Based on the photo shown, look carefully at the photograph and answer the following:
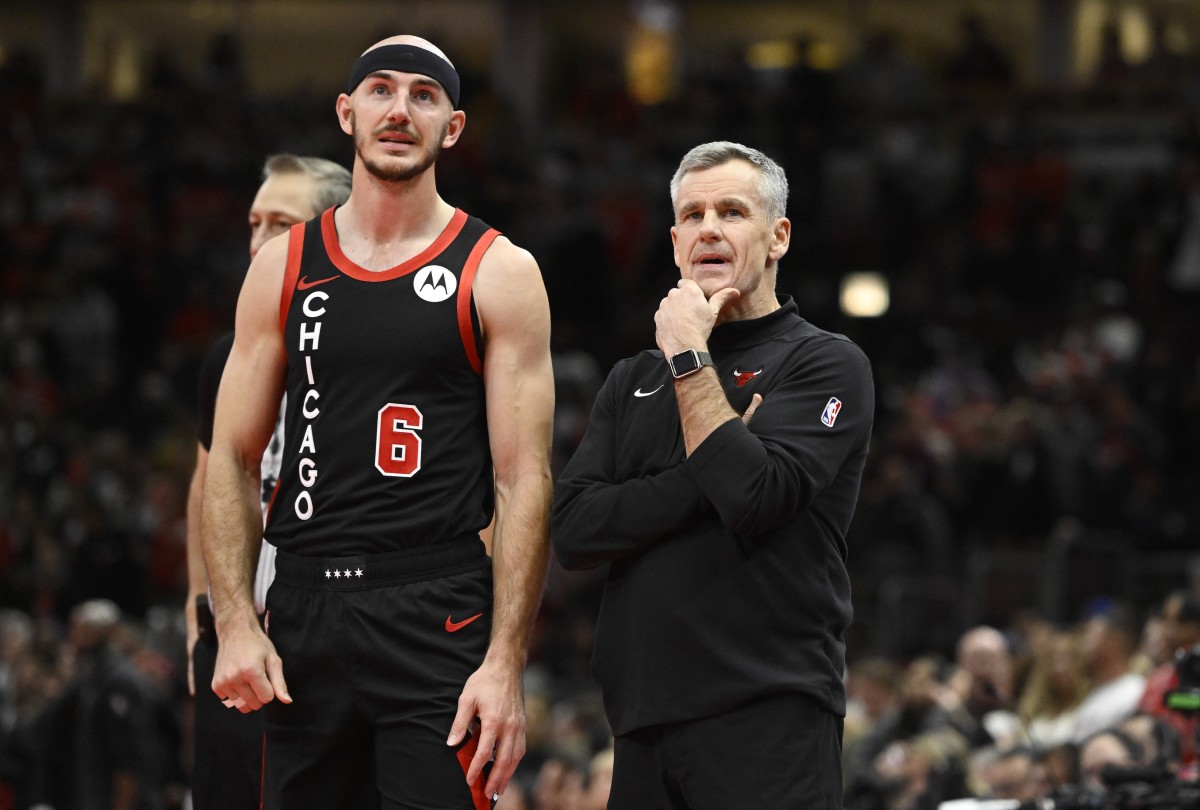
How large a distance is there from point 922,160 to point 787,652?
16041mm

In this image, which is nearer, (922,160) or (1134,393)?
(1134,393)

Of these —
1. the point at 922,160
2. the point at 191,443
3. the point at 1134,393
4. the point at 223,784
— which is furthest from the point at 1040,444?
the point at 223,784

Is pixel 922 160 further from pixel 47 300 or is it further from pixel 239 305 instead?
pixel 239 305

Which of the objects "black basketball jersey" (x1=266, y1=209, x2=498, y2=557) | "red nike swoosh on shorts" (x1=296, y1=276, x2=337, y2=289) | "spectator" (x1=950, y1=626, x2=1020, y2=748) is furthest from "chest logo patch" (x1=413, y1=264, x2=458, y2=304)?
"spectator" (x1=950, y1=626, x2=1020, y2=748)

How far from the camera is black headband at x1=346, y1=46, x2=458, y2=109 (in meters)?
4.22

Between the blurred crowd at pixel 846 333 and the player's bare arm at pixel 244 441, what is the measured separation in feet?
14.3

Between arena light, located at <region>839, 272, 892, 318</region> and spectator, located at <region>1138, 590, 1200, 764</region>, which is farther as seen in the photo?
arena light, located at <region>839, 272, 892, 318</region>

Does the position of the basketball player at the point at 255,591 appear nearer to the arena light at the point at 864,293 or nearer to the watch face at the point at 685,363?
the watch face at the point at 685,363

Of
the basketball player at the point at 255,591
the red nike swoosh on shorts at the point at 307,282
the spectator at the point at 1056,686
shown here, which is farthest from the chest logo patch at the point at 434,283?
the spectator at the point at 1056,686

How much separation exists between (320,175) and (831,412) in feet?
6.72

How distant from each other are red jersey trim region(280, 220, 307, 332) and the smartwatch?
96 centimetres

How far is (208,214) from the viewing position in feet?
69.3

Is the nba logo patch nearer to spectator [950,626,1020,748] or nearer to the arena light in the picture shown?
spectator [950,626,1020,748]

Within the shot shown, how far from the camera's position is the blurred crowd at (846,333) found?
35.1ft
